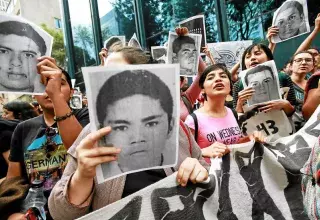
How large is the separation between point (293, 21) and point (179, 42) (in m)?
1.27

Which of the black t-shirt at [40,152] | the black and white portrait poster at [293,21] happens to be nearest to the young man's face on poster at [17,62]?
the black t-shirt at [40,152]

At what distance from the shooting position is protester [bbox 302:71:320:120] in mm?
2256

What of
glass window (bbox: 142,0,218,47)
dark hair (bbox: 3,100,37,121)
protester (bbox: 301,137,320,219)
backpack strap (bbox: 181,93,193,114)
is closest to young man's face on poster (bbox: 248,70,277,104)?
backpack strap (bbox: 181,93,193,114)

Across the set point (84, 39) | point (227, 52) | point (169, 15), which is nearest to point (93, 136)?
point (227, 52)

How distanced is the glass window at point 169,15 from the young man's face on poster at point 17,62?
32.7ft

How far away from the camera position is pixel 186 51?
3184 millimetres

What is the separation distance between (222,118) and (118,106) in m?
1.47

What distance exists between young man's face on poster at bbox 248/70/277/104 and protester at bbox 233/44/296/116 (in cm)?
4

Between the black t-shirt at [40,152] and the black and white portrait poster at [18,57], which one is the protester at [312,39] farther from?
the black and white portrait poster at [18,57]

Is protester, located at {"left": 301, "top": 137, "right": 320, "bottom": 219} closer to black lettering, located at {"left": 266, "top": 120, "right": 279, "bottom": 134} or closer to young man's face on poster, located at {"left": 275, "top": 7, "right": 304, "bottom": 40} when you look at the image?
black lettering, located at {"left": 266, "top": 120, "right": 279, "bottom": 134}

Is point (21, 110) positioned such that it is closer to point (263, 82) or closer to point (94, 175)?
point (263, 82)

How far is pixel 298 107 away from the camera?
9.28ft

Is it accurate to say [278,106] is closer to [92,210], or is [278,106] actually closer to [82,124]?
[82,124]

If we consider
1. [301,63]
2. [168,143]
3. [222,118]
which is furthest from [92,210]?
[301,63]
